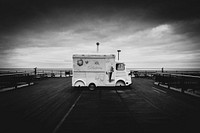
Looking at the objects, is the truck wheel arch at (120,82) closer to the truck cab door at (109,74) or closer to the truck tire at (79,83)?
the truck cab door at (109,74)

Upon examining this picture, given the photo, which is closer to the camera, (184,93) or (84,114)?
(84,114)

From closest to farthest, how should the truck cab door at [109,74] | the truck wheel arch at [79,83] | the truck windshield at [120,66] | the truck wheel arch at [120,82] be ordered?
the truck wheel arch at [79,83], the truck cab door at [109,74], the truck wheel arch at [120,82], the truck windshield at [120,66]

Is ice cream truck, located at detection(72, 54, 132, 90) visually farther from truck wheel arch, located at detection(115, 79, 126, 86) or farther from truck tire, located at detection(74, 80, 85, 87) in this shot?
truck wheel arch, located at detection(115, 79, 126, 86)

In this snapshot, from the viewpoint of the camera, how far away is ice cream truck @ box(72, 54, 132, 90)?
38.3ft

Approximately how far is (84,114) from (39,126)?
1847 millimetres

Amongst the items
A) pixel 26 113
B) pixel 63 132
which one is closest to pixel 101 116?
pixel 63 132

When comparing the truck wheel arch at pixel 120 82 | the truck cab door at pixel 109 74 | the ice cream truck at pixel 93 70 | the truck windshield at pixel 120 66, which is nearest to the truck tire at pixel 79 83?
the ice cream truck at pixel 93 70

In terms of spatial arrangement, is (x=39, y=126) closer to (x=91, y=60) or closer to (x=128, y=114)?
(x=128, y=114)

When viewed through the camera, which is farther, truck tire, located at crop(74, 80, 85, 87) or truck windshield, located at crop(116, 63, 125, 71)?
truck windshield, located at crop(116, 63, 125, 71)

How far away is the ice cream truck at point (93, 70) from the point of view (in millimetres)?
11680

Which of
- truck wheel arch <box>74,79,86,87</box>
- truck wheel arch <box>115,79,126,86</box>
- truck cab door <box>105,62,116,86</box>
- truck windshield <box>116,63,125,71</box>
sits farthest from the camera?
truck windshield <box>116,63,125,71</box>

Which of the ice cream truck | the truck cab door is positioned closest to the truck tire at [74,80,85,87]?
the ice cream truck

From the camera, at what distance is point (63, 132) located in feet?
12.9

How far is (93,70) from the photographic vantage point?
11758 millimetres
